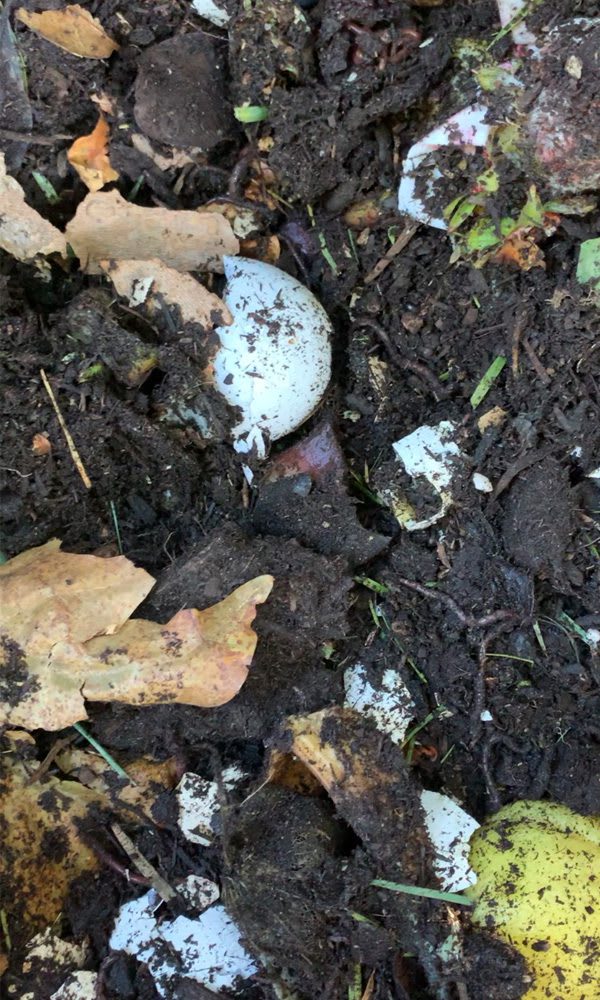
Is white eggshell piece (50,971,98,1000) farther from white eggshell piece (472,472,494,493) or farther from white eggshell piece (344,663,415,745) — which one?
white eggshell piece (472,472,494,493)

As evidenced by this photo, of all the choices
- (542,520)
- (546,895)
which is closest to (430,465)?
(542,520)

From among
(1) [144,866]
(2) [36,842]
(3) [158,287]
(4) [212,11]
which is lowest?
(1) [144,866]

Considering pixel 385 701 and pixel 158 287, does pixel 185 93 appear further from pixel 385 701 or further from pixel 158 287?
pixel 385 701

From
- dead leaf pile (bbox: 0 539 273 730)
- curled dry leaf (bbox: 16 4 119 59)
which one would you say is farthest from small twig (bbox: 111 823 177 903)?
curled dry leaf (bbox: 16 4 119 59)

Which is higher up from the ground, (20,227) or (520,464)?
(20,227)

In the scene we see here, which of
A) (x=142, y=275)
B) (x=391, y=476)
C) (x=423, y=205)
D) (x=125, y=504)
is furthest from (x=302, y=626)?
(x=423, y=205)

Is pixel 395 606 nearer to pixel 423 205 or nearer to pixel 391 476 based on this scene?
A: pixel 391 476
